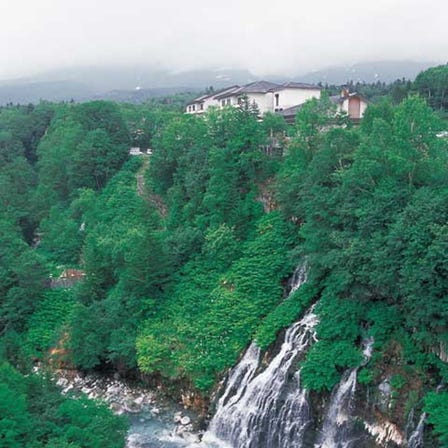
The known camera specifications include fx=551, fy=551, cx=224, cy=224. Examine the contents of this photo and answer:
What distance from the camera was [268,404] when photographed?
75.4 feet

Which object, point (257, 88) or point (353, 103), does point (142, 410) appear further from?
point (257, 88)

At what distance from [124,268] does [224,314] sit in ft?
25.4

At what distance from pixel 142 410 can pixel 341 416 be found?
9.78 m

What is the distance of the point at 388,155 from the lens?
23.0 metres

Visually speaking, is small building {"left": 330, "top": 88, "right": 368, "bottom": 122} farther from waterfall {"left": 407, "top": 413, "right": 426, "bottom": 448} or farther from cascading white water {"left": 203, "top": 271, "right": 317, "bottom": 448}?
waterfall {"left": 407, "top": 413, "right": 426, "bottom": 448}

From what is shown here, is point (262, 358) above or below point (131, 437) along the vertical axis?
above

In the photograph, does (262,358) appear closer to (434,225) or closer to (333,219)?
(333,219)

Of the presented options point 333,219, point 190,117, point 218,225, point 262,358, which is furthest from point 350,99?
point 262,358

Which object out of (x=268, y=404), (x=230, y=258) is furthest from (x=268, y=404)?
(x=230, y=258)

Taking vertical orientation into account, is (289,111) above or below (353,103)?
below

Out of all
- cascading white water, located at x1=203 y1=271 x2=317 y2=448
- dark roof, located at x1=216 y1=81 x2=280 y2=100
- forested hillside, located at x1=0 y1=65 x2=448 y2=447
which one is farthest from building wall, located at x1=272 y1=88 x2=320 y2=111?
cascading white water, located at x1=203 y1=271 x2=317 y2=448

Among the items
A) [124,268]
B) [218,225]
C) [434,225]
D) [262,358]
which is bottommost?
[262,358]

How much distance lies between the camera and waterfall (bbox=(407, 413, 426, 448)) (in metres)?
19.0

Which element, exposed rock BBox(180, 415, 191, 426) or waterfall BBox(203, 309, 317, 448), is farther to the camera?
exposed rock BBox(180, 415, 191, 426)
